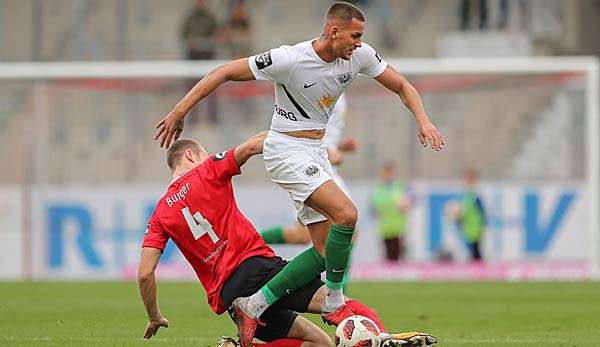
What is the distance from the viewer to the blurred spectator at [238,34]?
85.5ft

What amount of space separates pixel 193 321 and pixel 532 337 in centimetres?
330

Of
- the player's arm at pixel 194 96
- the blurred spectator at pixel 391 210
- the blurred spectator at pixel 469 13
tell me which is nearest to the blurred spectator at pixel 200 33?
the blurred spectator at pixel 391 210

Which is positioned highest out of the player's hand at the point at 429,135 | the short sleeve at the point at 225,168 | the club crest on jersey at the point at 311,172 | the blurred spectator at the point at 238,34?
the blurred spectator at the point at 238,34

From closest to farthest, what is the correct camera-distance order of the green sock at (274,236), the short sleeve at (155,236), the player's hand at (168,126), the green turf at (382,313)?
the short sleeve at (155,236) → the player's hand at (168,126) → the green turf at (382,313) → the green sock at (274,236)

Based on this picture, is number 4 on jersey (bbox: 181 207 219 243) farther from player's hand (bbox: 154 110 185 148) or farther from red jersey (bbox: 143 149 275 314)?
player's hand (bbox: 154 110 185 148)

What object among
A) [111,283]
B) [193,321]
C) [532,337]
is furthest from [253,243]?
[111,283]

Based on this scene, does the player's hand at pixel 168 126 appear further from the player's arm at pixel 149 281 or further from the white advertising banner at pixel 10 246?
the white advertising banner at pixel 10 246

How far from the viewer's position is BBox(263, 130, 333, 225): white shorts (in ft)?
29.4

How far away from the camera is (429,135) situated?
8.71 metres

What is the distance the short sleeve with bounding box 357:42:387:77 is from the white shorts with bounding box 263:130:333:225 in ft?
1.91

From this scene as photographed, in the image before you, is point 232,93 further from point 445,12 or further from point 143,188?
point 445,12

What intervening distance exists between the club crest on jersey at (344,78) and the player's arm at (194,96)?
0.59 metres

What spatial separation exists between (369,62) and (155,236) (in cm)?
193

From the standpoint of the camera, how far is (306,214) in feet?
30.5
